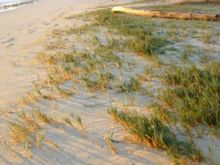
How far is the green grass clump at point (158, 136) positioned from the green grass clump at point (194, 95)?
35 cm

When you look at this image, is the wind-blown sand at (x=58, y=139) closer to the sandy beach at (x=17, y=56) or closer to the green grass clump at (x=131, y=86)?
the sandy beach at (x=17, y=56)

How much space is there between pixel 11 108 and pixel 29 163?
150 cm

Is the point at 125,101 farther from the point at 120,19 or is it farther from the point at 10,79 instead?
the point at 120,19

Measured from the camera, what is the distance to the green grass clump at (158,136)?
3.22m

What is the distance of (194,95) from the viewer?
Result: 432 centimetres

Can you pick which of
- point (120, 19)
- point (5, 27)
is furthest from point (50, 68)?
point (5, 27)

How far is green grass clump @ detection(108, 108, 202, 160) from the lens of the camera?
10.6ft

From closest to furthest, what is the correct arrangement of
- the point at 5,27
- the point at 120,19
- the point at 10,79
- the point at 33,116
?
the point at 33,116 → the point at 10,79 → the point at 120,19 → the point at 5,27

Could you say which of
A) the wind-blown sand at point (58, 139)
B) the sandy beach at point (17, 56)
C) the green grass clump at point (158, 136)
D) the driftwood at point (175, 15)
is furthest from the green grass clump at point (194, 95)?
the driftwood at point (175, 15)

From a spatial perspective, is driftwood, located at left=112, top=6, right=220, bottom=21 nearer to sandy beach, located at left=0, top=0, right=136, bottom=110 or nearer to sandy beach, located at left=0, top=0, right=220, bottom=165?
sandy beach, located at left=0, top=0, right=220, bottom=165

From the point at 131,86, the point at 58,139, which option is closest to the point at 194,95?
the point at 131,86

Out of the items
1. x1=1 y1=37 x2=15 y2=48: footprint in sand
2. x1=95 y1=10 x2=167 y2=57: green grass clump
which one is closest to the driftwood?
x1=95 y1=10 x2=167 y2=57: green grass clump

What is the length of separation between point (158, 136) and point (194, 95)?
1.14m

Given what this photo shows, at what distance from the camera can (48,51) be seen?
310 inches
